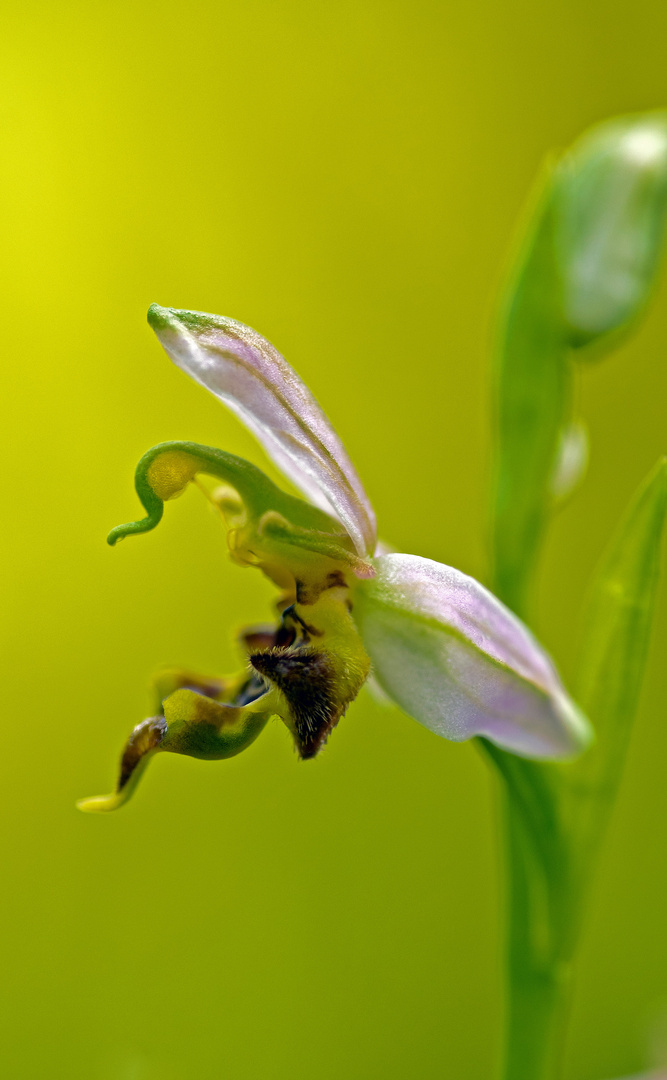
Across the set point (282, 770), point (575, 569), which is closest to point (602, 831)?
point (282, 770)

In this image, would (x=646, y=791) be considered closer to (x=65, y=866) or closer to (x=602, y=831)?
(x=65, y=866)

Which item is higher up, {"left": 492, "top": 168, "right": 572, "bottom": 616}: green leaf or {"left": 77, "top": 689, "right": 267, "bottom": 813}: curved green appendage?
{"left": 492, "top": 168, "right": 572, "bottom": 616}: green leaf

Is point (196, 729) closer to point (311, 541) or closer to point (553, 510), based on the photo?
point (311, 541)

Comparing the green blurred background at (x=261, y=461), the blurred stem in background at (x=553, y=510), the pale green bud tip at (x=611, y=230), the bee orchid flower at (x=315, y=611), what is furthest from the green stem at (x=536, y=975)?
the green blurred background at (x=261, y=461)

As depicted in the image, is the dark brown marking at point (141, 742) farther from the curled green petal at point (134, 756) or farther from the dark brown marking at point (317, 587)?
the dark brown marking at point (317, 587)

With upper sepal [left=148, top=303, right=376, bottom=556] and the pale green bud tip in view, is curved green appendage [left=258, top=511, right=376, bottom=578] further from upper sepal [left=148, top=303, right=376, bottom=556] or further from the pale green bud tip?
the pale green bud tip

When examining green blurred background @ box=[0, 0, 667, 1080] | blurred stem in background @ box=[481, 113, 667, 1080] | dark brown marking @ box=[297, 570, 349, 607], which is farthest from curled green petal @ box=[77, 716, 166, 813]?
green blurred background @ box=[0, 0, 667, 1080]

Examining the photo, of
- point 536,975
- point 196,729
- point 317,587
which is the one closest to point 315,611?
point 317,587
